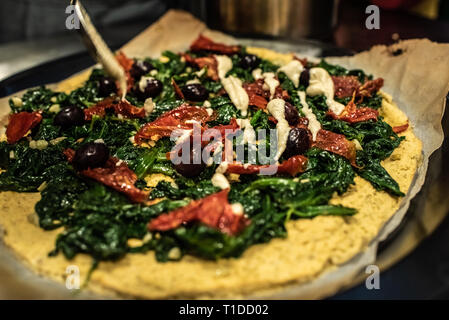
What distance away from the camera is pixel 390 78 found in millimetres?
Result: 5547

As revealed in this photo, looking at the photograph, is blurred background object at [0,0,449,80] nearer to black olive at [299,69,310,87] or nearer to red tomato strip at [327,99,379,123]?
black olive at [299,69,310,87]

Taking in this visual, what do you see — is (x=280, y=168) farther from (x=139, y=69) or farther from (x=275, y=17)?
(x=275, y=17)

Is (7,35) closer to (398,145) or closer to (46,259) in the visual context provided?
(46,259)

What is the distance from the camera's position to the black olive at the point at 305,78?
17.3 ft

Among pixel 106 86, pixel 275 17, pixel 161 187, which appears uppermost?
pixel 275 17

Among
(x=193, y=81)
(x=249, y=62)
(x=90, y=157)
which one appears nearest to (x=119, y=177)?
(x=90, y=157)

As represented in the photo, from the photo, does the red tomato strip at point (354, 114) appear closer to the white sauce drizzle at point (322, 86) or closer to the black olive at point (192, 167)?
the white sauce drizzle at point (322, 86)

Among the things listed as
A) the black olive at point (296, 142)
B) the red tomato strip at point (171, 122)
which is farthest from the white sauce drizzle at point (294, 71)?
the black olive at point (296, 142)

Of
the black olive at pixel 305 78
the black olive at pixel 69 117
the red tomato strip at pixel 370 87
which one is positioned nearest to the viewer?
the black olive at pixel 69 117

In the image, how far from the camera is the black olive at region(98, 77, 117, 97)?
17.4ft

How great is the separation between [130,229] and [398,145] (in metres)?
2.76

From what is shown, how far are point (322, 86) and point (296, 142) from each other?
136 centimetres

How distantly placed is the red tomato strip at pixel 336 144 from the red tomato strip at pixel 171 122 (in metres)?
1.21
